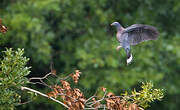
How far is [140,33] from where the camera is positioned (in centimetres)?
274

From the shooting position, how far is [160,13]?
25.2 ft

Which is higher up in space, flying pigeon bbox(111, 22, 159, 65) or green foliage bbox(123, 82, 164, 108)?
flying pigeon bbox(111, 22, 159, 65)

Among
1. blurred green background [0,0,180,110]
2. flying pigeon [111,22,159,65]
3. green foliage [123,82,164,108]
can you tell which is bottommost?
green foliage [123,82,164,108]

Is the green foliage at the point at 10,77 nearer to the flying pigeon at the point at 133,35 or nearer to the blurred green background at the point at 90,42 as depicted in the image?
the flying pigeon at the point at 133,35

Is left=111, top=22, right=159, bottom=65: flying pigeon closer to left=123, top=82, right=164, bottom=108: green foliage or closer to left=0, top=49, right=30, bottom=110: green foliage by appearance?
left=123, top=82, right=164, bottom=108: green foliage

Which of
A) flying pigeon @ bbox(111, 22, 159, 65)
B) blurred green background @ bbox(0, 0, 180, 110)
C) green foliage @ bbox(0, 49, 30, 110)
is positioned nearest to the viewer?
green foliage @ bbox(0, 49, 30, 110)

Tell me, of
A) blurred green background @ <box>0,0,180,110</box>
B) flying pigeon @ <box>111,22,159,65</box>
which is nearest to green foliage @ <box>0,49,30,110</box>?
flying pigeon @ <box>111,22,159,65</box>

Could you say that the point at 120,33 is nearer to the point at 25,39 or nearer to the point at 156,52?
the point at 25,39

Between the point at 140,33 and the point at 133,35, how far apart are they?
0.05 metres

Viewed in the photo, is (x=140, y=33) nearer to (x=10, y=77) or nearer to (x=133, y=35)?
(x=133, y=35)

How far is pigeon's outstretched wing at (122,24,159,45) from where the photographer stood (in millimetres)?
2704

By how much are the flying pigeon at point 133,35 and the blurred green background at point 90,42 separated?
310cm

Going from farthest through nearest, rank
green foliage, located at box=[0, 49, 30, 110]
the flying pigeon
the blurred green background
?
the blurred green background → the flying pigeon → green foliage, located at box=[0, 49, 30, 110]

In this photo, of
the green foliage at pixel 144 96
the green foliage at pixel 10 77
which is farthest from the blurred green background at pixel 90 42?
the green foliage at pixel 144 96
